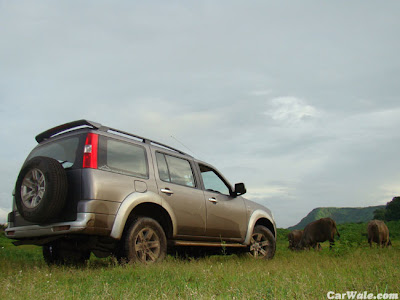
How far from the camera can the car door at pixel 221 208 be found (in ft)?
25.0

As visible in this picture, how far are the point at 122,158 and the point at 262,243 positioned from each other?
4.28 m

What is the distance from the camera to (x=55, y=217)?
573cm

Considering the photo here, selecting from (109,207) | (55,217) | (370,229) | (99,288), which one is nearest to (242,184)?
(109,207)

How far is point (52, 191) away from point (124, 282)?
1753mm

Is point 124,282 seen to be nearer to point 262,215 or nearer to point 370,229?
point 262,215

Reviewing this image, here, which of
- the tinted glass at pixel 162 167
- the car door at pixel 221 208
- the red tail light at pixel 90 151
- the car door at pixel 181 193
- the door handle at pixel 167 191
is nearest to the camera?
the red tail light at pixel 90 151

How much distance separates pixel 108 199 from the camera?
18.8ft

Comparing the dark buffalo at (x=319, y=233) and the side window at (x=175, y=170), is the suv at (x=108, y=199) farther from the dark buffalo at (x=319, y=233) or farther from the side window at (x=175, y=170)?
the dark buffalo at (x=319, y=233)

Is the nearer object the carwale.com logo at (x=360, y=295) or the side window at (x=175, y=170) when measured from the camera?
the carwale.com logo at (x=360, y=295)

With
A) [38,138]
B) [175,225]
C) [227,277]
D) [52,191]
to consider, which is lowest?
[227,277]

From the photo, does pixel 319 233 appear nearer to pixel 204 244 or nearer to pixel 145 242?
pixel 204 244

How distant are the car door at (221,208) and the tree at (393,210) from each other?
5722 cm

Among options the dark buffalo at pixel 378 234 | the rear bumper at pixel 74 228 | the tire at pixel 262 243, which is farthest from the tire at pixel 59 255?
the dark buffalo at pixel 378 234

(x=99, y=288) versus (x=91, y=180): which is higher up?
(x=91, y=180)
